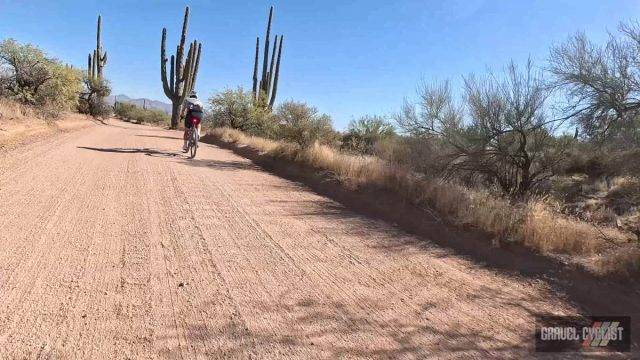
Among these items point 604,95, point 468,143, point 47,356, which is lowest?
point 47,356

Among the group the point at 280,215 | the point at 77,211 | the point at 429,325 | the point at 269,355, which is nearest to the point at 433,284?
the point at 429,325

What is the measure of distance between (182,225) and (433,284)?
3.42 m

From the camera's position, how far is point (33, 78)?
27.2 meters

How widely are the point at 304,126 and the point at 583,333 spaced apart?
14.1m

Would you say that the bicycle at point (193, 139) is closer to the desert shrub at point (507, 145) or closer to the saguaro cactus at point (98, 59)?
the desert shrub at point (507, 145)

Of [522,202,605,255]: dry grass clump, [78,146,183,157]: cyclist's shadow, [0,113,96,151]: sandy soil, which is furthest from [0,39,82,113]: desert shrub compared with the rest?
[522,202,605,255]: dry grass clump

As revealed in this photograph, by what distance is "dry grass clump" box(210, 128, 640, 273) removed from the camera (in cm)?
670

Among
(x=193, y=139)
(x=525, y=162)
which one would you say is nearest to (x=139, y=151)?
(x=193, y=139)

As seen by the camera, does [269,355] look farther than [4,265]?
No

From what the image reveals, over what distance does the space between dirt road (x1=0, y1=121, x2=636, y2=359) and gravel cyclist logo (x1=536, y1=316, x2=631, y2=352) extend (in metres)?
0.16

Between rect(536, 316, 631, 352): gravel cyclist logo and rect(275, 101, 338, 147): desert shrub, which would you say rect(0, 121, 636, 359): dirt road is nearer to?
rect(536, 316, 631, 352): gravel cyclist logo

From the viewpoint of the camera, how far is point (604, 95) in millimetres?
10367

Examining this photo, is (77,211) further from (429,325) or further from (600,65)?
(600,65)

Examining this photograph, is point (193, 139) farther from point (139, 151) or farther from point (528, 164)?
point (528, 164)
